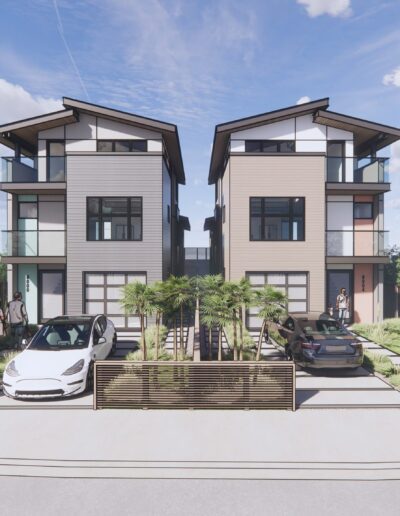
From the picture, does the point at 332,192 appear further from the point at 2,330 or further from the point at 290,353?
the point at 2,330

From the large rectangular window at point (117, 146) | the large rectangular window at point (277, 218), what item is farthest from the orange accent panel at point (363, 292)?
the large rectangular window at point (117, 146)

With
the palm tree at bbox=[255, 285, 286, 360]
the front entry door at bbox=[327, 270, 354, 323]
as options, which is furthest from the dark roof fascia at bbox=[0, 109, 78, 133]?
the front entry door at bbox=[327, 270, 354, 323]

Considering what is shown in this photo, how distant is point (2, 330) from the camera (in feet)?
46.1

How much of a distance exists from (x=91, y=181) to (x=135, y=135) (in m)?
2.69

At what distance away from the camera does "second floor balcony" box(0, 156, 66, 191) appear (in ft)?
52.1

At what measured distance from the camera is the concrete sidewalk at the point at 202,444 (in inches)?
211

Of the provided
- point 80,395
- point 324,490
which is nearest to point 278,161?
point 80,395

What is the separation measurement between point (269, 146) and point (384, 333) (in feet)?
29.1

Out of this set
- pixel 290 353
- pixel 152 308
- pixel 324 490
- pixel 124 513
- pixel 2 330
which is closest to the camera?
pixel 124 513

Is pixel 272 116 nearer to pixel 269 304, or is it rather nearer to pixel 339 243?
pixel 339 243

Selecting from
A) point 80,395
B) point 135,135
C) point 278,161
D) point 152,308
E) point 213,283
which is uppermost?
point 135,135

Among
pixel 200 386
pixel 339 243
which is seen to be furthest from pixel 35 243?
pixel 339 243

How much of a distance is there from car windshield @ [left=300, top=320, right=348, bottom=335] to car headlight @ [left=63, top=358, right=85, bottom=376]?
18.4ft

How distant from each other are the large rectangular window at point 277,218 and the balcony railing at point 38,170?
830cm
